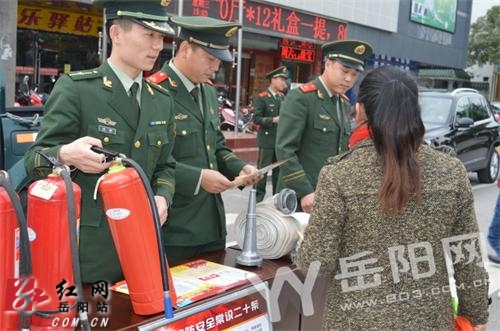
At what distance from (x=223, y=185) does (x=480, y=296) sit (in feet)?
3.74

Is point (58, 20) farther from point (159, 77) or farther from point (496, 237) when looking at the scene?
point (159, 77)

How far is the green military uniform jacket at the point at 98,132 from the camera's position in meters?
1.97

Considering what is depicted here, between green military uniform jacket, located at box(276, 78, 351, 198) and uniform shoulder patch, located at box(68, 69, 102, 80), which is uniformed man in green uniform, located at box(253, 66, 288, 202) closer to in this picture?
green military uniform jacket, located at box(276, 78, 351, 198)

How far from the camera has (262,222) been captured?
2576 mm

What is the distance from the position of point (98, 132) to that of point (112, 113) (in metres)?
0.09

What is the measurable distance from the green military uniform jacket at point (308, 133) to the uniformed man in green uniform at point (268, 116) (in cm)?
322

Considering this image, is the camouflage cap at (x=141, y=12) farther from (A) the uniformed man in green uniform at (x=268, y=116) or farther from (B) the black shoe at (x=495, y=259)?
(A) the uniformed man in green uniform at (x=268, y=116)

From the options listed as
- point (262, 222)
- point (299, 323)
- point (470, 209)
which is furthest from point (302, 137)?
point (470, 209)

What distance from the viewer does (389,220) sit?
1646 millimetres

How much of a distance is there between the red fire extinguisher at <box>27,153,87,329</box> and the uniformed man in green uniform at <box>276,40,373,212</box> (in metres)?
1.81

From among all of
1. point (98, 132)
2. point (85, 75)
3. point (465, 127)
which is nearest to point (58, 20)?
point (465, 127)

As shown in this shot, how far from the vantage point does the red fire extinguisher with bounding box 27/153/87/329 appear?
5.11 feet

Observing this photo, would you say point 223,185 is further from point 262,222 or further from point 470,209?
point 470,209

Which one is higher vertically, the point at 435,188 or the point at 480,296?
the point at 435,188
